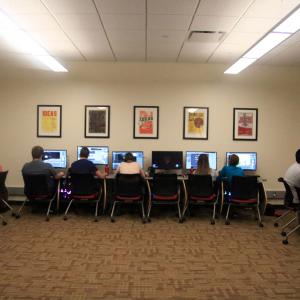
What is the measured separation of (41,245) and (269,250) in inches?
108

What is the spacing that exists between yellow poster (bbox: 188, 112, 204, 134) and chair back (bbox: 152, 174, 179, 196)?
1.50 m

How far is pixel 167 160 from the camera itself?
5.79 m

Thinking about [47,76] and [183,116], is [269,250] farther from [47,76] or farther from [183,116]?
[47,76]

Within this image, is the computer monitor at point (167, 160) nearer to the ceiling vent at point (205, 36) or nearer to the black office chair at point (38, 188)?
the black office chair at point (38, 188)

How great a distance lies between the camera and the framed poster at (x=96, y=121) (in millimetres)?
6102

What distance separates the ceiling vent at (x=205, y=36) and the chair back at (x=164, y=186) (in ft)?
7.01

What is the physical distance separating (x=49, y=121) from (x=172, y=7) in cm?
357

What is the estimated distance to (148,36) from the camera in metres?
4.52

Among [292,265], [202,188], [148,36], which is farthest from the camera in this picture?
[202,188]

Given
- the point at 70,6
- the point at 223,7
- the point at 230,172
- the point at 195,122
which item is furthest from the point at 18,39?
the point at 230,172

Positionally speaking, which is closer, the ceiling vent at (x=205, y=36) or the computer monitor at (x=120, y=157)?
the ceiling vent at (x=205, y=36)

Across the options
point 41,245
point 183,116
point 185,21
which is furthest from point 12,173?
point 185,21

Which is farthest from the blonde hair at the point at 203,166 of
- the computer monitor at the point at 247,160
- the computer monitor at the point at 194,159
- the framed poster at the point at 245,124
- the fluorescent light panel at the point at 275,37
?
the fluorescent light panel at the point at 275,37

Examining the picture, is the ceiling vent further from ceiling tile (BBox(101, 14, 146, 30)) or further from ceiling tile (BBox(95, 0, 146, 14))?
ceiling tile (BBox(95, 0, 146, 14))
